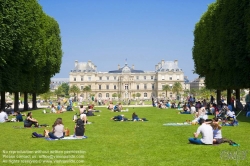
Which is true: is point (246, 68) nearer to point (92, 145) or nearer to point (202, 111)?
point (202, 111)

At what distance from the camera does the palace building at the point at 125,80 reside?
370 ft

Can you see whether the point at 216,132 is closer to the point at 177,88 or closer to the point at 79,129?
the point at 79,129

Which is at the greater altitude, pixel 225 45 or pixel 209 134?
pixel 225 45

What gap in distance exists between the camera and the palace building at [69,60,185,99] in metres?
113

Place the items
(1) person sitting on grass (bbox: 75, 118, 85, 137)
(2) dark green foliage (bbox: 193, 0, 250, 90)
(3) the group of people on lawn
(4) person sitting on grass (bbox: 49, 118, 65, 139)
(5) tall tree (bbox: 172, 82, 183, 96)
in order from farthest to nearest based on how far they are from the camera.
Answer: (5) tall tree (bbox: 172, 82, 183, 96) → (2) dark green foliage (bbox: 193, 0, 250, 90) → (1) person sitting on grass (bbox: 75, 118, 85, 137) → (4) person sitting on grass (bbox: 49, 118, 65, 139) → (3) the group of people on lawn

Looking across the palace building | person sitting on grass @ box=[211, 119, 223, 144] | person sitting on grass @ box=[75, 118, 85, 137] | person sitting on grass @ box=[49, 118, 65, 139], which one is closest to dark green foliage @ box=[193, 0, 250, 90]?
person sitting on grass @ box=[211, 119, 223, 144]

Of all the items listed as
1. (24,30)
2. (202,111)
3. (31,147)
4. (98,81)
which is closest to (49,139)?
(31,147)

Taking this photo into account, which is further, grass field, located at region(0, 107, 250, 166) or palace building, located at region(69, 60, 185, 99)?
palace building, located at region(69, 60, 185, 99)

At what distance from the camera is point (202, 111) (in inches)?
747

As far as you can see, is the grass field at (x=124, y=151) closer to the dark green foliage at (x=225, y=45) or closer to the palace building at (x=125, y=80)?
the dark green foliage at (x=225, y=45)

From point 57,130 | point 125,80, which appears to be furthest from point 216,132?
point 125,80

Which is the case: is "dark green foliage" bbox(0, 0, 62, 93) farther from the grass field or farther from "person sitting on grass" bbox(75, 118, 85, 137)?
"person sitting on grass" bbox(75, 118, 85, 137)

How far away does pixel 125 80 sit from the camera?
116m

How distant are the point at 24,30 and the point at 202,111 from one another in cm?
1355
